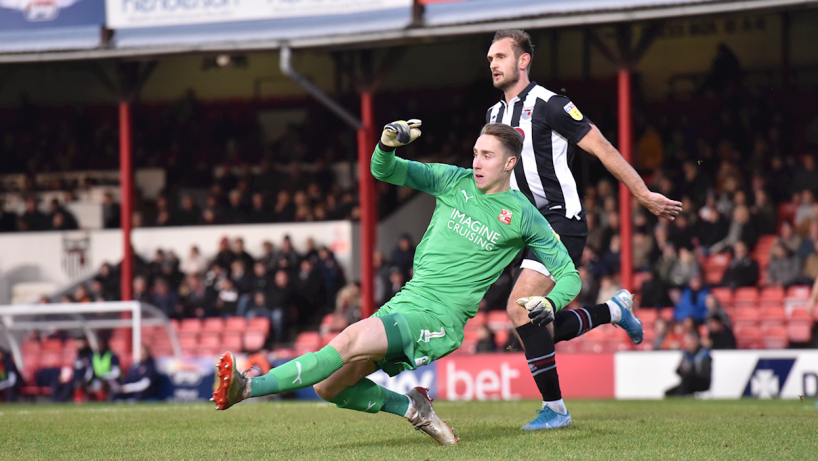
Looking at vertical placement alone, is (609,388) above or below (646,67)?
below

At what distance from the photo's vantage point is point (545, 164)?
6207mm

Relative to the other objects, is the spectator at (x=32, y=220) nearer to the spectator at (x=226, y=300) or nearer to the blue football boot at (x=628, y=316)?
the spectator at (x=226, y=300)

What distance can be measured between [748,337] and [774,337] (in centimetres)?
33

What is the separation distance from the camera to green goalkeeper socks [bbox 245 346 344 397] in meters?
4.75

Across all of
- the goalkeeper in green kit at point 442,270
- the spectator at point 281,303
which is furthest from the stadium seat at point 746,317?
the goalkeeper in green kit at point 442,270

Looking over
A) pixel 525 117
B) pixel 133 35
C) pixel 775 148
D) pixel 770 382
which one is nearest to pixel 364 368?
pixel 525 117

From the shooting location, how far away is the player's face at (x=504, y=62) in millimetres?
6137

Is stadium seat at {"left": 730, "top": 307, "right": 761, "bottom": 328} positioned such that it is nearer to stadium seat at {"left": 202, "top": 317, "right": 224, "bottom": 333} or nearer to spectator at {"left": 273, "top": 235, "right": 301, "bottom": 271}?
spectator at {"left": 273, "top": 235, "right": 301, "bottom": 271}

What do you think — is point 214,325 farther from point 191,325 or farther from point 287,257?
point 287,257

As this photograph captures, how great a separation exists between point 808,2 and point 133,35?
9.60 meters

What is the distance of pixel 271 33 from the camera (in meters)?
14.7

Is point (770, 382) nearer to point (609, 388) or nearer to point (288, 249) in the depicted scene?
point (609, 388)

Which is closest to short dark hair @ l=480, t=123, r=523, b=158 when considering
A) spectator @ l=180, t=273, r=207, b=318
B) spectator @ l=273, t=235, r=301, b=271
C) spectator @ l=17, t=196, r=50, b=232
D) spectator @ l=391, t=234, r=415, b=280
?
spectator @ l=391, t=234, r=415, b=280

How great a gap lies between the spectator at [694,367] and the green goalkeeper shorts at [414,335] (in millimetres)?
7877
